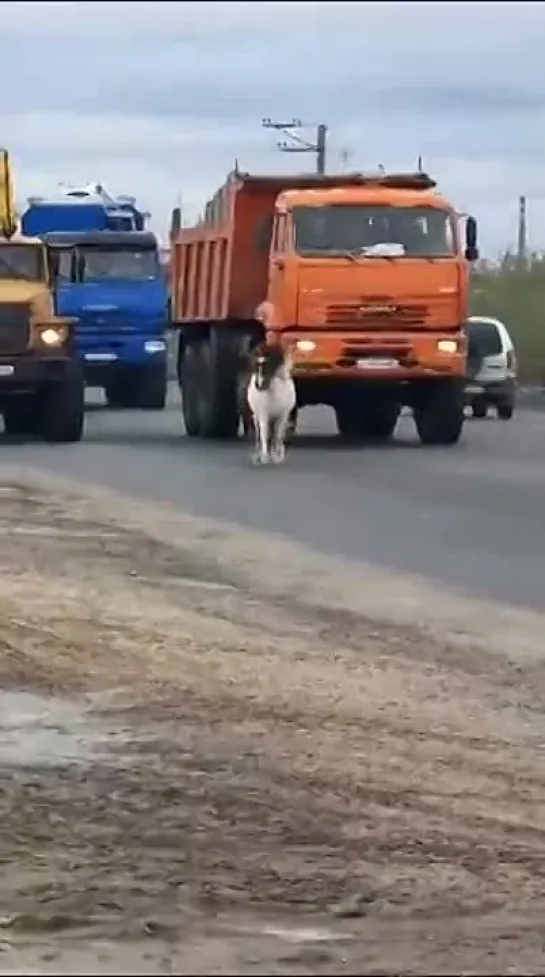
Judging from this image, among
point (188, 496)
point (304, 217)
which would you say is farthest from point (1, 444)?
point (188, 496)

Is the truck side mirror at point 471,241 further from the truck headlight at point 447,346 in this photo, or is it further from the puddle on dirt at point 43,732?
the puddle on dirt at point 43,732

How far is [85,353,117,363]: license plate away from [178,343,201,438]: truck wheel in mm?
6041

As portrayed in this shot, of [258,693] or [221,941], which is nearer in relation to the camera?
[221,941]

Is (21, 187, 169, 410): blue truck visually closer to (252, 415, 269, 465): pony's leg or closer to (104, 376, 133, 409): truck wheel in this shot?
(104, 376, 133, 409): truck wheel

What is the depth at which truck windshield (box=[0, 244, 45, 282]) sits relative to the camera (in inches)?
1114

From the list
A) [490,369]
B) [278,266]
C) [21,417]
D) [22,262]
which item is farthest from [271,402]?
[490,369]

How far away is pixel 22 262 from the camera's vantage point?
93.2 feet

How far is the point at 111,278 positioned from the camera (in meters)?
37.5

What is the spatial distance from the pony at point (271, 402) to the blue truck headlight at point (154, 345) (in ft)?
41.1

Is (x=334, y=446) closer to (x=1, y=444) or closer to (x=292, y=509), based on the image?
(x=1, y=444)

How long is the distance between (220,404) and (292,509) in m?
10.2

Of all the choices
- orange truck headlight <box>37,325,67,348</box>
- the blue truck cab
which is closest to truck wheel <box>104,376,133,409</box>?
the blue truck cab

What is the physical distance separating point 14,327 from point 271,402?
4789 millimetres

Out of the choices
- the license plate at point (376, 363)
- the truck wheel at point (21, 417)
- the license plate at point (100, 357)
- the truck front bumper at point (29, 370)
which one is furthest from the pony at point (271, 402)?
the license plate at point (100, 357)
